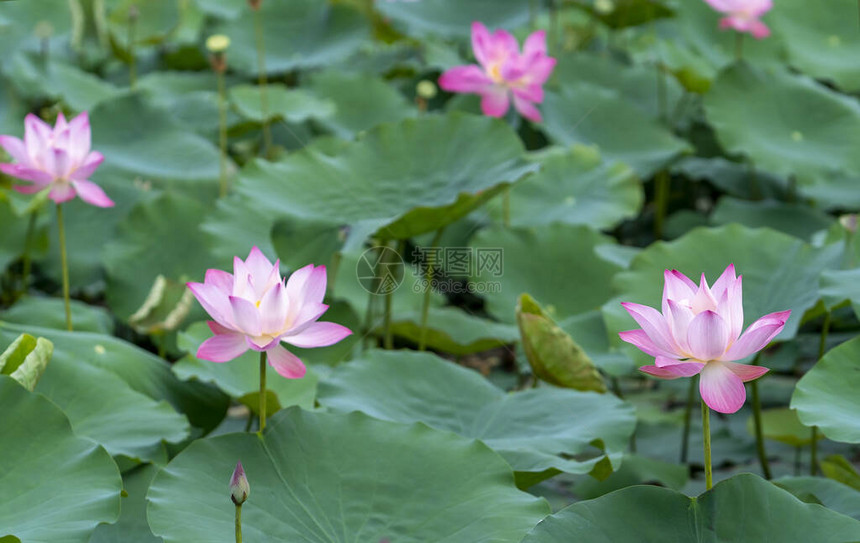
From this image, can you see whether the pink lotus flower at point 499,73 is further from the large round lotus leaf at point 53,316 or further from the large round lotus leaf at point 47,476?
the large round lotus leaf at point 47,476

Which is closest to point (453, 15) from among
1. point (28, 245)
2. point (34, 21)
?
point (34, 21)

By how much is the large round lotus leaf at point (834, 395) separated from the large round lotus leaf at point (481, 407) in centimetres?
24

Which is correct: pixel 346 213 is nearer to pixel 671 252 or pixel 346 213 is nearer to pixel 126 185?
pixel 671 252

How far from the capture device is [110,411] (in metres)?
1.25

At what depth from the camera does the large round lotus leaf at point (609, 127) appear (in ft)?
7.79

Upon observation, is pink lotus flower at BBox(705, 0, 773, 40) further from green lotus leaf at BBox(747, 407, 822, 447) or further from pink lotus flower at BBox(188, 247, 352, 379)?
pink lotus flower at BBox(188, 247, 352, 379)

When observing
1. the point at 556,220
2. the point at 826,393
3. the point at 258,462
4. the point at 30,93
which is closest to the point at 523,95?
the point at 556,220

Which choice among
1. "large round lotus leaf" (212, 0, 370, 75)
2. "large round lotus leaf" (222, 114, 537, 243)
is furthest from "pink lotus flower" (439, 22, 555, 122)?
"large round lotus leaf" (212, 0, 370, 75)

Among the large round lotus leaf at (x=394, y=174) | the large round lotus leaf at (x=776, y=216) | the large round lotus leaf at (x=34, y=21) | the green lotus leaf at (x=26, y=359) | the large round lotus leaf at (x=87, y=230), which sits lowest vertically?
Result: the large round lotus leaf at (x=87, y=230)

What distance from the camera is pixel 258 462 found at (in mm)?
1056

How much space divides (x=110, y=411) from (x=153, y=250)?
73 cm

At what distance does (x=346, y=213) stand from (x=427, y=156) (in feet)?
0.69

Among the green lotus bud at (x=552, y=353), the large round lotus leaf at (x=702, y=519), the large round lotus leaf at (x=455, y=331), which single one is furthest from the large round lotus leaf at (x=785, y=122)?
the large round lotus leaf at (x=702, y=519)

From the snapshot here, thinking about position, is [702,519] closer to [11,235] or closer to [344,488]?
[344,488]
